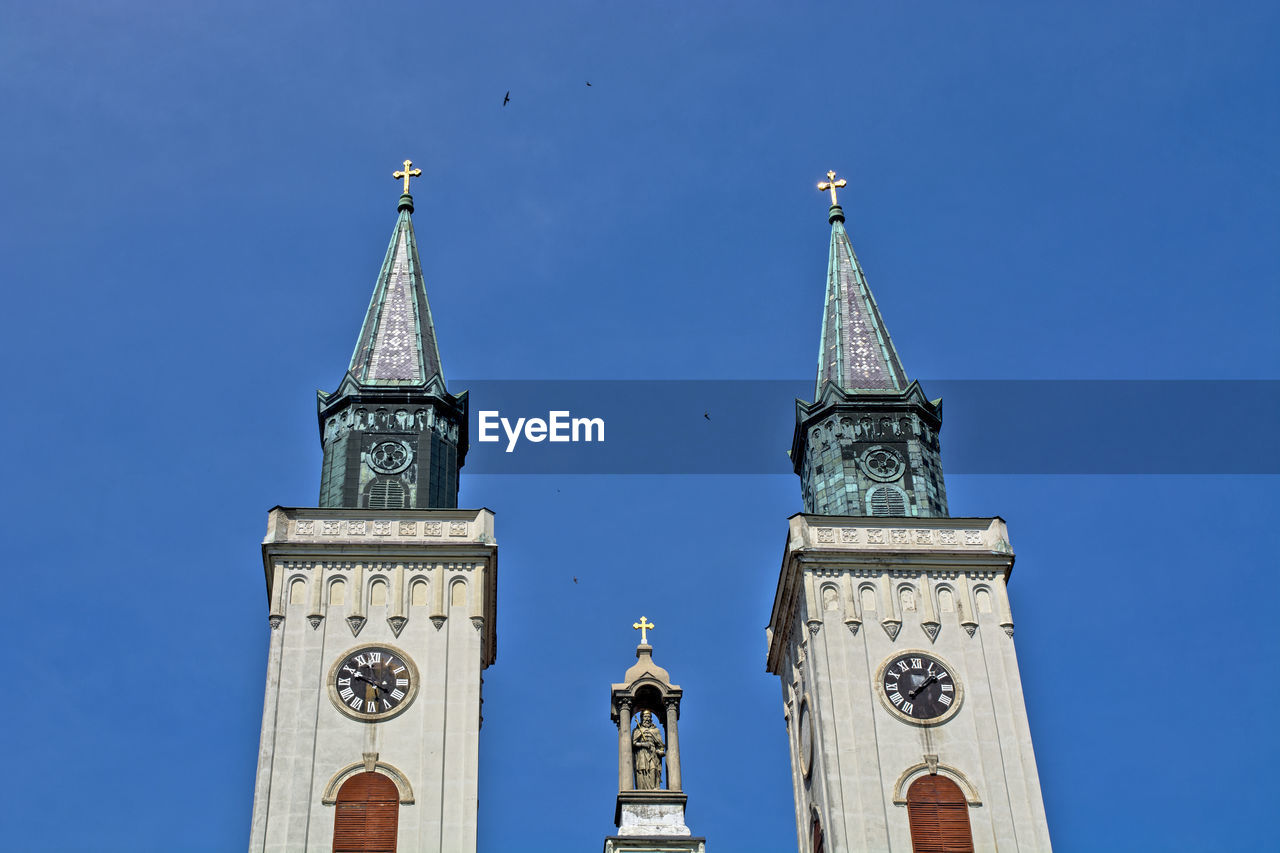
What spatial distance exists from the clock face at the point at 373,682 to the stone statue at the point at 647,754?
5.16 metres

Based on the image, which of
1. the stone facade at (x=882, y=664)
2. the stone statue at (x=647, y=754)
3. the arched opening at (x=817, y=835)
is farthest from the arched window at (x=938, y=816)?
the stone statue at (x=647, y=754)

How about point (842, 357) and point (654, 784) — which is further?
point (842, 357)

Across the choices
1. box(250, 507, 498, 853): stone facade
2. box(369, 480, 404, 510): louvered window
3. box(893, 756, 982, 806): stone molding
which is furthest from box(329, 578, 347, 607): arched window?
box(893, 756, 982, 806): stone molding

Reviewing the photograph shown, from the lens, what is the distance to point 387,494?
47281mm

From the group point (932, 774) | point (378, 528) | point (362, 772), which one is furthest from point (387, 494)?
point (932, 774)

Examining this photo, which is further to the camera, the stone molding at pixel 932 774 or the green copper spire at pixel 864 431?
the green copper spire at pixel 864 431

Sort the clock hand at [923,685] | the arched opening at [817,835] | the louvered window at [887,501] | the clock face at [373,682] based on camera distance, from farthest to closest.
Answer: the louvered window at [887,501] → the clock hand at [923,685] → the arched opening at [817,835] → the clock face at [373,682]

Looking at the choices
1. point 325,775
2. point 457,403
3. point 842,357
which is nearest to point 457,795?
point 325,775

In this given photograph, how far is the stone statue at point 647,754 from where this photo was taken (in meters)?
43.3

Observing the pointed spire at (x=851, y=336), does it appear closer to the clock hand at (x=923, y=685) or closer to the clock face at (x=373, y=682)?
the clock hand at (x=923, y=685)

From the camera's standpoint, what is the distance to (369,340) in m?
51.7

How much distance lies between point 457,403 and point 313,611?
328 inches

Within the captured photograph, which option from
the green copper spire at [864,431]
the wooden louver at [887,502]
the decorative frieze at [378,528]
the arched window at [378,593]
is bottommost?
the arched window at [378,593]

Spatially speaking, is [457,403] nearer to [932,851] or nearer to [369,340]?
[369,340]
